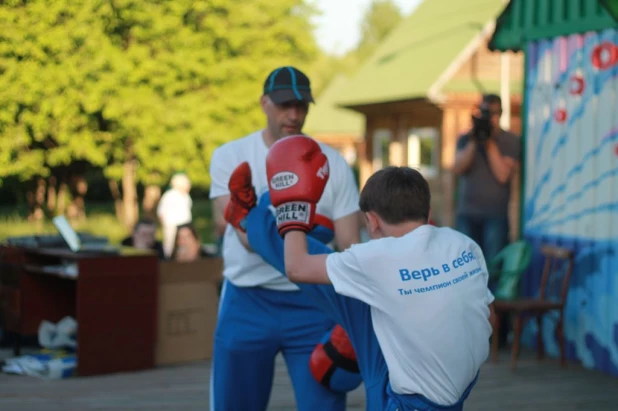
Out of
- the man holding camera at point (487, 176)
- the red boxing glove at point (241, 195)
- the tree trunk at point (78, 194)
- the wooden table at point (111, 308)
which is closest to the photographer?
the red boxing glove at point (241, 195)

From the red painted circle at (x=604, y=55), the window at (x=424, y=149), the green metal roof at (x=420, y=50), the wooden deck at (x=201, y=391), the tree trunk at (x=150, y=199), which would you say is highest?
the green metal roof at (x=420, y=50)

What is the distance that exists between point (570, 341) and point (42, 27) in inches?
187

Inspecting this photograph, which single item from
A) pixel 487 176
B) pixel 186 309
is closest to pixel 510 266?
pixel 487 176

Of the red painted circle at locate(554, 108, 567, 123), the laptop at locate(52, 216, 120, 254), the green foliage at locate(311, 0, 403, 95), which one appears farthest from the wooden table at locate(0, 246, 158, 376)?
the green foliage at locate(311, 0, 403, 95)

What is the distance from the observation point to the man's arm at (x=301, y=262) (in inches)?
108

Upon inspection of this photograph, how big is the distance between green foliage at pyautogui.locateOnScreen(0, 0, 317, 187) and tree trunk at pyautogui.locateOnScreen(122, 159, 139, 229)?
13cm

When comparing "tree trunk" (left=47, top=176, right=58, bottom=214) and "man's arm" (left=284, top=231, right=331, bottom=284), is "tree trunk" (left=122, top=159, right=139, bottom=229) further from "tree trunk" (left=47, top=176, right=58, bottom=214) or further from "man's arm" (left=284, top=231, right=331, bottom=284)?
"man's arm" (left=284, top=231, right=331, bottom=284)

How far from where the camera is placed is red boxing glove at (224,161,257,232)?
3.09 meters

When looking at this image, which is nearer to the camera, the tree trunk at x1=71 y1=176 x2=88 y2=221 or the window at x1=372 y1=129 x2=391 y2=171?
the tree trunk at x1=71 y1=176 x2=88 y2=221

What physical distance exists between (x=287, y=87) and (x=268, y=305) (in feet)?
2.77

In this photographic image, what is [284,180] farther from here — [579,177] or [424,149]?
[424,149]

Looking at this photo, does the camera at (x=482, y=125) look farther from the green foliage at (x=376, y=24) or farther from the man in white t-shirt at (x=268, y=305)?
the green foliage at (x=376, y=24)

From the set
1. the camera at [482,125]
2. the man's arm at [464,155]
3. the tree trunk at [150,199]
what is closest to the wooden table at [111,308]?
the man's arm at [464,155]

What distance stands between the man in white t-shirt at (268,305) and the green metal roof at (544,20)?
12.4 feet
